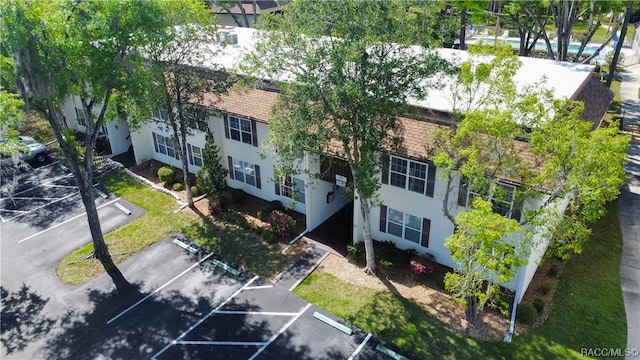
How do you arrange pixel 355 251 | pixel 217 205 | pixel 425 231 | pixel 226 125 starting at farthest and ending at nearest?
pixel 226 125, pixel 217 205, pixel 355 251, pixel 425 231

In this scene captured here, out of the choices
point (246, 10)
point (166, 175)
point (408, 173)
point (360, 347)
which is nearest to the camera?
point (360, 347)

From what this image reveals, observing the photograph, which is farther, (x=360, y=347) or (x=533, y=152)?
(x=360, y=347)

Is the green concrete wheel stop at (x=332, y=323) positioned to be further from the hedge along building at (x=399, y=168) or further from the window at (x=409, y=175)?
the window at (x=409, y=175)

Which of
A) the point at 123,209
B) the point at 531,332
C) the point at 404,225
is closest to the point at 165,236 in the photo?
the point at 123,209

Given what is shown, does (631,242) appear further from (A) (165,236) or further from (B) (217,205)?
(A) (165,236)

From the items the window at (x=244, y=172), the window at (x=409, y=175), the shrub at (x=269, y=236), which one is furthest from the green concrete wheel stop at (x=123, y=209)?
the window at (x=409, y=175)

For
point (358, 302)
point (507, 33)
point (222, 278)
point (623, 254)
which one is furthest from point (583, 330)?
point (507, 33)

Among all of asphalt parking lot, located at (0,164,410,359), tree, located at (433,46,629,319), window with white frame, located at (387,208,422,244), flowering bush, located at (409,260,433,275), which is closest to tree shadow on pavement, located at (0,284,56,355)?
asphalt parking lot, located at (0,164,410,359)
